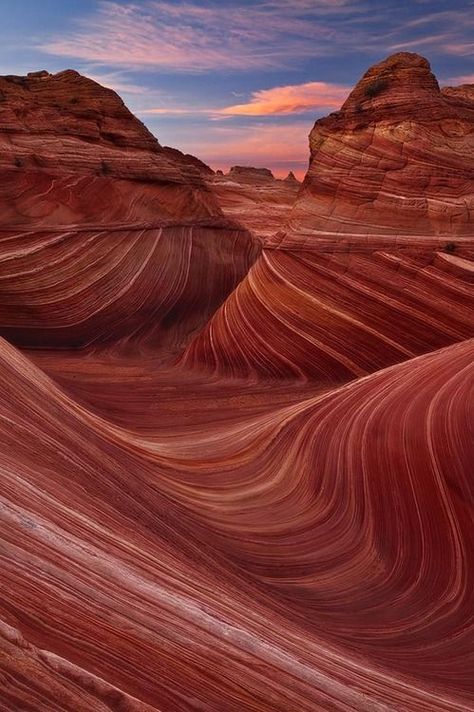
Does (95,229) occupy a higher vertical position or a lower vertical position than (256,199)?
lower

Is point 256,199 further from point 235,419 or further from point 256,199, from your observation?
point 235,419

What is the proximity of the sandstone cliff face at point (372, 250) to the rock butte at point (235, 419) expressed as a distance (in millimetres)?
32

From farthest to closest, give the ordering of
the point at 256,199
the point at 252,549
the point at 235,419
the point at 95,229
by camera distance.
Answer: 1. the point at 256,199
2. the point at 95,229
3. the point at 235,419
4. the point at 252,549

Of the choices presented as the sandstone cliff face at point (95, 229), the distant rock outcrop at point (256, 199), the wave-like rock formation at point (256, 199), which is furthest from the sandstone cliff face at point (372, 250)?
the distant rock outcrop at point (256, 199)

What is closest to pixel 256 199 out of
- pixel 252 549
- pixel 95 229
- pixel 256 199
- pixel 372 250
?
pixel 256 199

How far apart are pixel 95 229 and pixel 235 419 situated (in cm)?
611

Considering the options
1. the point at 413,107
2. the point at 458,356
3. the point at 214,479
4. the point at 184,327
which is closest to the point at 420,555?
the point at 214,479

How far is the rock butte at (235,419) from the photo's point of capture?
2387mm

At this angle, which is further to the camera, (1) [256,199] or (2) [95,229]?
(1) [256,199]

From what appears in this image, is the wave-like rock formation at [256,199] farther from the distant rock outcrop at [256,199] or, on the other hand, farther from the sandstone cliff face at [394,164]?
the sandstone cliff face at [394,164]

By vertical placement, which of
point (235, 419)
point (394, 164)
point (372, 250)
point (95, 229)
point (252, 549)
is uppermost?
point (394, 164)

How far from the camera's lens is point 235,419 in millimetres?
7500

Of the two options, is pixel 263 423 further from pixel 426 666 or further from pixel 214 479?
pixel 426 666

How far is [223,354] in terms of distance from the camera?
9492 millimetres
